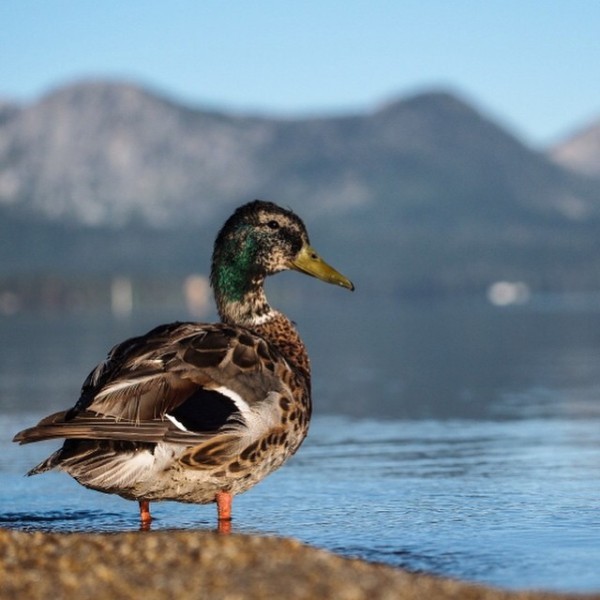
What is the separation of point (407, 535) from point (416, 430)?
25.3 feet

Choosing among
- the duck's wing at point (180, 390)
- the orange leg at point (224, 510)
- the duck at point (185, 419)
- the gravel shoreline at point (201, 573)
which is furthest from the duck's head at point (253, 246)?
the gravel shoreline at point (201, 573)

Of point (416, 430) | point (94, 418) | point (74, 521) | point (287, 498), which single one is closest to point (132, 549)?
point (94, 418)

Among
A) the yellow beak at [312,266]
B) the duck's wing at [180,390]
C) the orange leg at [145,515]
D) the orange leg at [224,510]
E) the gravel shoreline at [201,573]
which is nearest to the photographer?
the gravel shoreline at [201,573]

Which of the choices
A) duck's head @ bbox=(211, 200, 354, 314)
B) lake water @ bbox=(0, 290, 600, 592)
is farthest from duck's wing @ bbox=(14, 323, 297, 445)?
lake water @ bbox=(0, 290, 600, 592)

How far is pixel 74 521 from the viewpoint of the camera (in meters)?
10.8

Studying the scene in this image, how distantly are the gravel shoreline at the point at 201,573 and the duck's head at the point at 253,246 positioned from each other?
2700mm

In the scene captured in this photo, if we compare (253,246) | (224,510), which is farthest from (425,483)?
(224,510)

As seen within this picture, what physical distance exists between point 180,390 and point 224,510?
122 centimetres

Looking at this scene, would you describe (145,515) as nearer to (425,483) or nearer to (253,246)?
(253,246)

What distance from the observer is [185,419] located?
26.9 feet

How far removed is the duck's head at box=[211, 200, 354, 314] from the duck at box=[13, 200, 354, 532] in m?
0.66

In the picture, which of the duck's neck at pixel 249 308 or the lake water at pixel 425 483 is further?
the duck's neck at pixel 249 308

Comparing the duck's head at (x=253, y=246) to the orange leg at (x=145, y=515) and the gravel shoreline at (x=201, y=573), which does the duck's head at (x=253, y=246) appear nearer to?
the orange leg at (x=145, y=515)

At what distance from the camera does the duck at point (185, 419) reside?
811 cm
